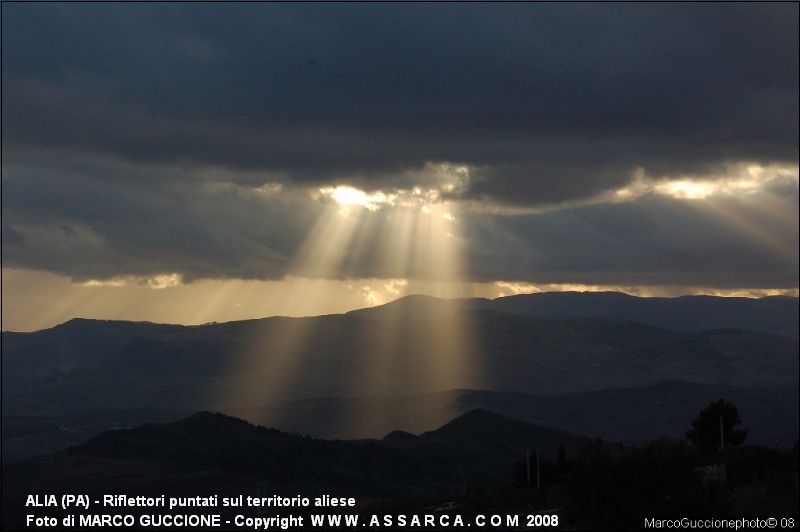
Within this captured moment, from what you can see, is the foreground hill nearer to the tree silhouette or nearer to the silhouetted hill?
the silhouetted hill

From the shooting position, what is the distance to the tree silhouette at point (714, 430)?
263 ft

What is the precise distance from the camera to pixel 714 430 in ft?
267

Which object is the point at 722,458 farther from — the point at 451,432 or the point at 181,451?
the point at 451,432

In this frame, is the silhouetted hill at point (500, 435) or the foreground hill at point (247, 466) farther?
the silhouetted hill at point (500, 435)

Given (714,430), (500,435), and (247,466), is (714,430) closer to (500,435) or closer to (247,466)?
(247,466)

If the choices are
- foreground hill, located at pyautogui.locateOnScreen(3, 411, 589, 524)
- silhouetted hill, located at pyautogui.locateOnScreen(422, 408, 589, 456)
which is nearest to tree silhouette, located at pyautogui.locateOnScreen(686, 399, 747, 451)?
foreground hill, located at pyautogui.locateOnScreen(3, 411, 589, 524)

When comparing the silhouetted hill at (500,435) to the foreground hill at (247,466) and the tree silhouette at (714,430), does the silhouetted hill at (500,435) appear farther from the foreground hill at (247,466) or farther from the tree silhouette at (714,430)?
the tree silhouette at (714,430)

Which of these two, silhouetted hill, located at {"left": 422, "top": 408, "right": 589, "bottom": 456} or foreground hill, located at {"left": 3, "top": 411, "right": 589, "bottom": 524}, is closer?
foreground hill, located at {"left": 3, "top": 411, "right": 589, "bottom": 524}

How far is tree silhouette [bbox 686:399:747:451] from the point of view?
80.2 m

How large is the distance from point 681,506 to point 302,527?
2284 centimetres

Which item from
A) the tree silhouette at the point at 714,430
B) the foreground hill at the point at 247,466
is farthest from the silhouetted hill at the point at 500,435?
the tree silhouette at the point at 714,430

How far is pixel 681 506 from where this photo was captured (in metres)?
39.7

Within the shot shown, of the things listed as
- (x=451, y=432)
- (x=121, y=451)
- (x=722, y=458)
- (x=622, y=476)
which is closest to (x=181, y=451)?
(x=121, y=451)

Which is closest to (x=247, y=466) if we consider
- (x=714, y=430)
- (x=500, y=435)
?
(x=500, y=435)
